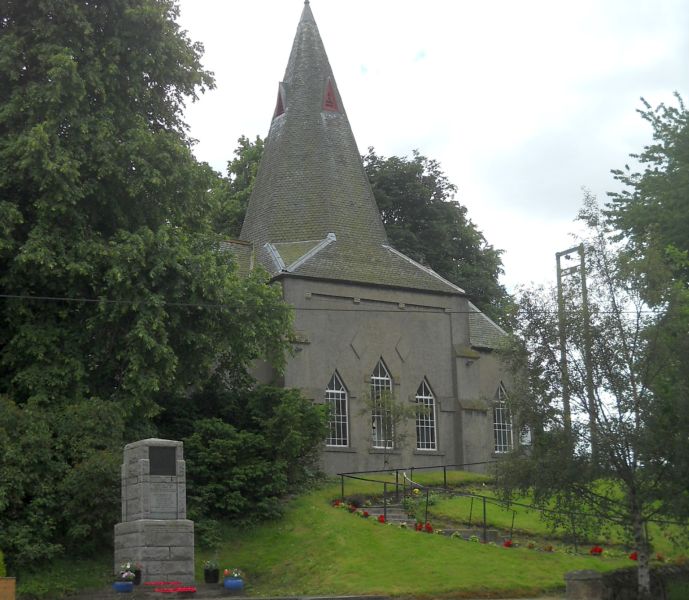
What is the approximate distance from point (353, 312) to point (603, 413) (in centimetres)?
1648

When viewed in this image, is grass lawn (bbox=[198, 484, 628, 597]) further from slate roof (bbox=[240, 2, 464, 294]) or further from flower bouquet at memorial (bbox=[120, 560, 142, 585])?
slate roof (bbox=[240, 2, 464, 294])

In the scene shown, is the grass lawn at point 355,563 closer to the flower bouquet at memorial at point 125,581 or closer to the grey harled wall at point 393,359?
the flower bouquet at memorial at point 125,581

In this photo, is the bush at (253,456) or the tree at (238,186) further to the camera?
the tree at (238,186)

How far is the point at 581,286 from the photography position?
23.2 metres

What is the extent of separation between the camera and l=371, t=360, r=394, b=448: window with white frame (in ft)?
115

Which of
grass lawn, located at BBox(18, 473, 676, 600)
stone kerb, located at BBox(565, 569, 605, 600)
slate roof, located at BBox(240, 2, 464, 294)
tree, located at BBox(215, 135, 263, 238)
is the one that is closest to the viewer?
stone kerb, located at BBox(565, 569, 605, 600)

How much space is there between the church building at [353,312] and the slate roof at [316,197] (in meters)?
0.05

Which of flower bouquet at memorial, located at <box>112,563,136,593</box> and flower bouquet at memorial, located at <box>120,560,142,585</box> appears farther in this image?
flower bouquet at memorial, located at <box>120,560,142,585</box>

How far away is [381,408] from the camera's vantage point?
35250 mm

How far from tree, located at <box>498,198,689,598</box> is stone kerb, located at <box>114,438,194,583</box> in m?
6.76

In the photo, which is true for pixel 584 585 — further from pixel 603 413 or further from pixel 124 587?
pixel 124 587

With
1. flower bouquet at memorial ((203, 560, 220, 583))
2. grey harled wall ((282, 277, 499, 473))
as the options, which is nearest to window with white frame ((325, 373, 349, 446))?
grey harled wall ((282, 277, 499, 473))

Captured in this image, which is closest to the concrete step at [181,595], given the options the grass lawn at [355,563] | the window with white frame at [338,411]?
the grass lawn at [355,563]

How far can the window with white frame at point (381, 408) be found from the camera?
1380 inches
